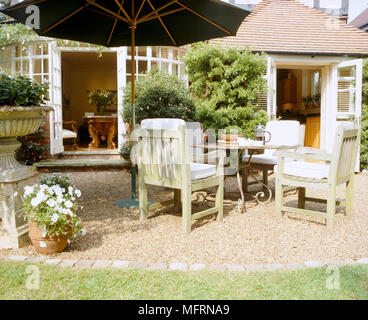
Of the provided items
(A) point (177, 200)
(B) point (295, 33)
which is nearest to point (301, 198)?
(A) point (177, 200)

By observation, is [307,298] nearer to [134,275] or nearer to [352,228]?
[134,275]

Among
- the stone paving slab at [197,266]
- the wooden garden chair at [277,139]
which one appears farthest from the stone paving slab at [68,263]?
the wooden garden chair at [277,139]

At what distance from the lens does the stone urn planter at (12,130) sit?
3.07 m

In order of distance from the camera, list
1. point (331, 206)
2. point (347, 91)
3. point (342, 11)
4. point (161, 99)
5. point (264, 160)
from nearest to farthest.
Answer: point (331, 206) < point (264, 160) < point (161, 99) < point (347, 91) < point (342, 11)

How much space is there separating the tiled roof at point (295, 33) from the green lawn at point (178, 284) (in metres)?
6.30

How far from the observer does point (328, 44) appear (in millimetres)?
8656

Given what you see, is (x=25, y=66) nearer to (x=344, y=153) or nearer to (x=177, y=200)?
(x=177, y=200)

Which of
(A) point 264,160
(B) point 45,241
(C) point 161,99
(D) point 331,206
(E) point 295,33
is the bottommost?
(B) point 45,241

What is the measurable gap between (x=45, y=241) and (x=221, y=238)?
1.59 metres

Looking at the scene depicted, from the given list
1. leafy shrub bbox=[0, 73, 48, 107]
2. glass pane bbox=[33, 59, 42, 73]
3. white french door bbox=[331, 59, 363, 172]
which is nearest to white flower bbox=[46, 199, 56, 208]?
leafy shrub bbox=[0, 73, 48, 107]

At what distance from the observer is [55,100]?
7801mm

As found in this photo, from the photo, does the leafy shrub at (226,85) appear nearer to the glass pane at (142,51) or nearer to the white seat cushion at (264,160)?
the glass pane at (142,51)

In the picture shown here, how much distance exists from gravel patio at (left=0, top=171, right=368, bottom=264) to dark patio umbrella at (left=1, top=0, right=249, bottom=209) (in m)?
1.65
